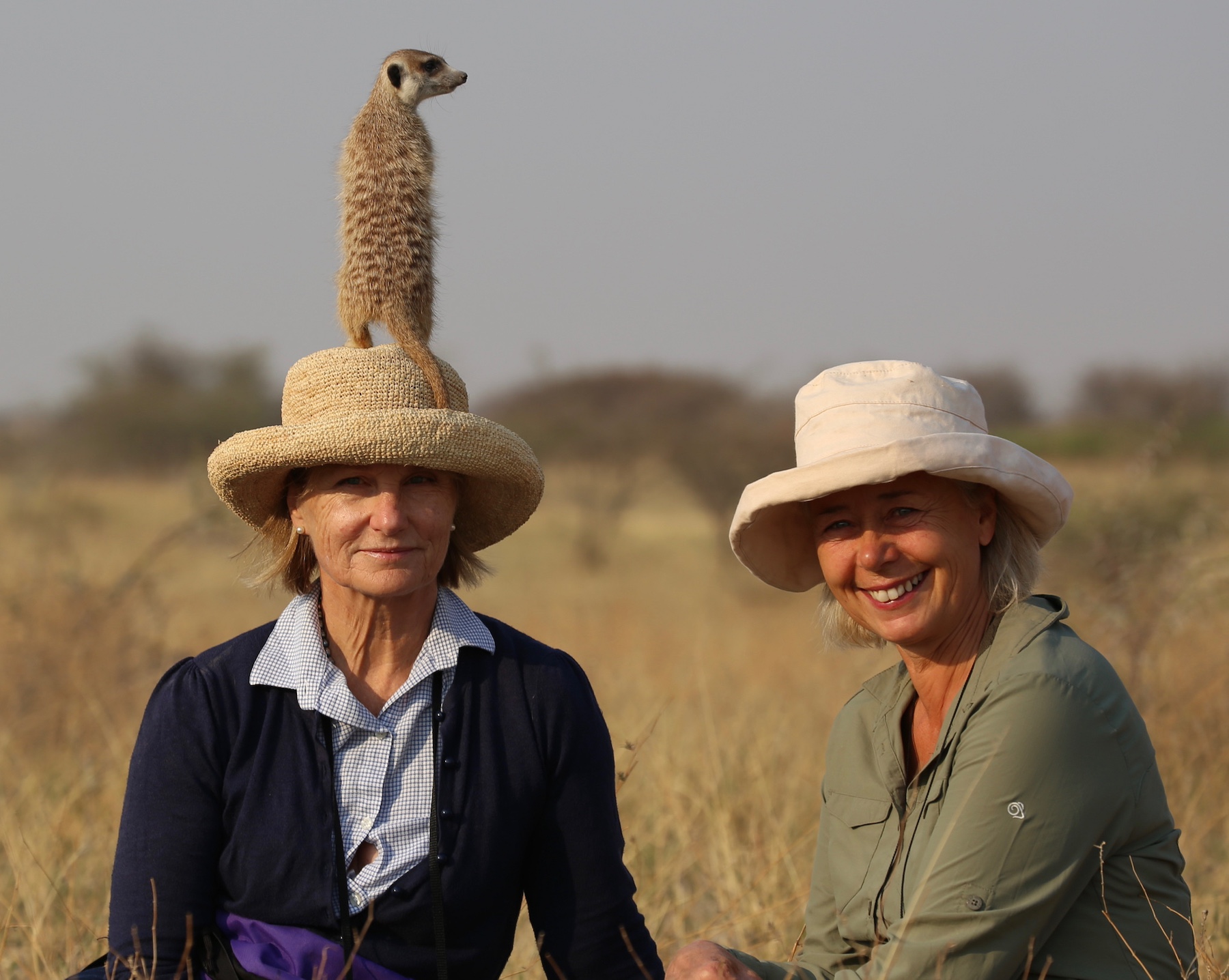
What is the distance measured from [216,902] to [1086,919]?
5.55 feet

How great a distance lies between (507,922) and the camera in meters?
2.51

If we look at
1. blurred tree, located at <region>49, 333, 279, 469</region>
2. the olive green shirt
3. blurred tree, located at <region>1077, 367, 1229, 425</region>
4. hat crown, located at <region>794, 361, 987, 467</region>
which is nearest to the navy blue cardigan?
the olive green shirt

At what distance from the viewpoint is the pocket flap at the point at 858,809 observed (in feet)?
7.91

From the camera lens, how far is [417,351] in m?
→ 2.49

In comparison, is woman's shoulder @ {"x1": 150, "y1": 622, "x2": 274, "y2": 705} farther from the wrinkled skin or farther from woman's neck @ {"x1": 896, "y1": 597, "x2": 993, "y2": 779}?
woman's neck @ {"x1": 896, "y1": 597, "x2": 993, "y2": 779}

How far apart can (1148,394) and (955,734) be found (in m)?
23.9

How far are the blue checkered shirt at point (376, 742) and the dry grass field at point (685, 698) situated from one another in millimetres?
357

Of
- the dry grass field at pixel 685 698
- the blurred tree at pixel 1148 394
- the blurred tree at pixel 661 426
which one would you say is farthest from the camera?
the blurred tree at pixel 661 426

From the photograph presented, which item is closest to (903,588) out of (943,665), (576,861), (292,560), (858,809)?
(943,665)

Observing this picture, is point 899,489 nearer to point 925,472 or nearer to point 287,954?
point 925,472

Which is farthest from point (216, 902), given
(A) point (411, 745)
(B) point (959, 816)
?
(B) point (959, 816)

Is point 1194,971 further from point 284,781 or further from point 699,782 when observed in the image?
point 699,782

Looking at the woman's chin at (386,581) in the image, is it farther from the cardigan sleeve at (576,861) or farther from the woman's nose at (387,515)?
the cardigan sleeve at (576,861)

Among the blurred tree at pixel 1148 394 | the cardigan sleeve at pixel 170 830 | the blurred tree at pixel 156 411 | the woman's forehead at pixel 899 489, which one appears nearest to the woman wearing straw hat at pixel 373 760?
the cardigan sleeve at pixel 170 830
